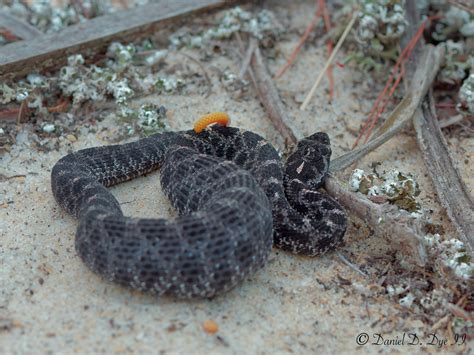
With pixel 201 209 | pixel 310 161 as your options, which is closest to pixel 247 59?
pixel 310 161

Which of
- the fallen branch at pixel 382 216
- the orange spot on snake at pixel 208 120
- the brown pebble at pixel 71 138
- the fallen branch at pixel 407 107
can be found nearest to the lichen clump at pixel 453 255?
the fallen branch at pixel 382 216

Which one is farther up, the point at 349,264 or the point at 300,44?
the point at 300,44

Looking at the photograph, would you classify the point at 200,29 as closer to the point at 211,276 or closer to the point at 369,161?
the point at 369,161

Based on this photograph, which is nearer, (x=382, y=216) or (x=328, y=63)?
(x=382, y=216)

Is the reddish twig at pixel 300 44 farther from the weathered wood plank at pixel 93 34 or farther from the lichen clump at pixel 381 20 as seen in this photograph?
the weathered wood plank at pixel 93 34

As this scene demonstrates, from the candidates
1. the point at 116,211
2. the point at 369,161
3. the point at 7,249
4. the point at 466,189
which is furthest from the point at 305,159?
the point at 7,249

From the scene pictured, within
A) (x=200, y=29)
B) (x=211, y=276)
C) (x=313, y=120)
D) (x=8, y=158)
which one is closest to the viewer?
(x=211, y=276)

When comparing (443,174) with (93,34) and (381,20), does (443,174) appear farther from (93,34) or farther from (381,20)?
(93,34)
